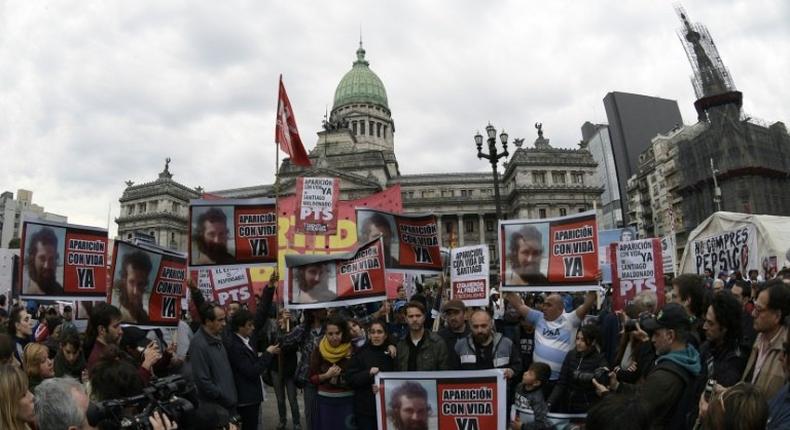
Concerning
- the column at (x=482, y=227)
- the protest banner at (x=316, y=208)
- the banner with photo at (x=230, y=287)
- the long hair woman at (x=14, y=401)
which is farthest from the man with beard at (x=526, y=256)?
the column at (x=482, y=227)

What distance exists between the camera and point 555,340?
18.8 feet

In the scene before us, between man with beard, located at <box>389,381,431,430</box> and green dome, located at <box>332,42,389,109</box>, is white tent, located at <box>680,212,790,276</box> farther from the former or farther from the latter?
green dome, located at <box>332,42,389,109</box>

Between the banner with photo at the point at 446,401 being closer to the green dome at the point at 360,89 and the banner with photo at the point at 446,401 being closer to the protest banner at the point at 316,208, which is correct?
the protest banner at the point at 316,208

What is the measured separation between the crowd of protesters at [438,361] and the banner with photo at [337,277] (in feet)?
1.09

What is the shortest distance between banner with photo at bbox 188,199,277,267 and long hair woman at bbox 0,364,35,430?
4.80 metres

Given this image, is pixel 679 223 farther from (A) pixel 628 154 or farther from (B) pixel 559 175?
(A) pixel 628 154

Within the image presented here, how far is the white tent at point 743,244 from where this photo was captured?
1455 centimetres

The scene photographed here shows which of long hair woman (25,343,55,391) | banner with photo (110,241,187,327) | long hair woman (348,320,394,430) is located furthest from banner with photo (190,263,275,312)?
long hair woman (25,343,55,391)

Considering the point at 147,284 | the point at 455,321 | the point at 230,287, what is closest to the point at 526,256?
the point at 455,321

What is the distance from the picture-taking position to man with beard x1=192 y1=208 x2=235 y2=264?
7680mm

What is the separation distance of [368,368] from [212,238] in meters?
3.58

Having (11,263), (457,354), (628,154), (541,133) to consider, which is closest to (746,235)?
(457,354)

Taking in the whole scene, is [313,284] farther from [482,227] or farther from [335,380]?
[482,227]

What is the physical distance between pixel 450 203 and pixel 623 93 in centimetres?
6104
